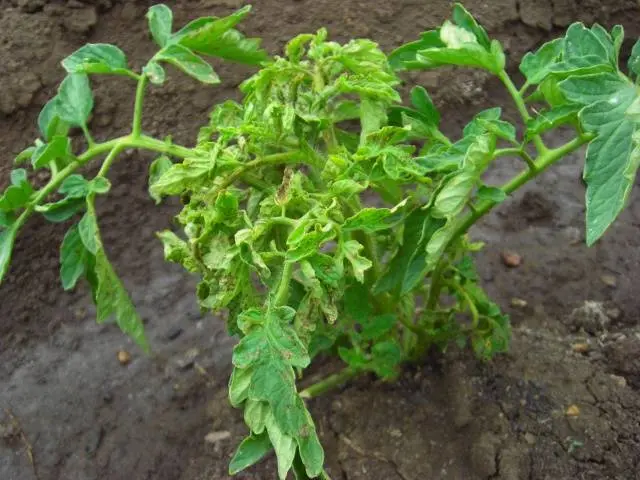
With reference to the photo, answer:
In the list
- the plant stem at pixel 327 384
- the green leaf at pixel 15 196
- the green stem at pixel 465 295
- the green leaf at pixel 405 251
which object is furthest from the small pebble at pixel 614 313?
the green leaf at pixel 15 196

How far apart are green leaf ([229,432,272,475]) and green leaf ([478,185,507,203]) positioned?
46 cm

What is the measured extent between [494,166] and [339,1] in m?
0.66

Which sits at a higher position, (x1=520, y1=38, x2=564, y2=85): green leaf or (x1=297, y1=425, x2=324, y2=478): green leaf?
(x1=520, y1=38, x2=564, y2=85): green leaf

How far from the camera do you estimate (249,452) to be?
0.93 meters

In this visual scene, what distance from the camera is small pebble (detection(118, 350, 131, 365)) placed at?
5.80 ft

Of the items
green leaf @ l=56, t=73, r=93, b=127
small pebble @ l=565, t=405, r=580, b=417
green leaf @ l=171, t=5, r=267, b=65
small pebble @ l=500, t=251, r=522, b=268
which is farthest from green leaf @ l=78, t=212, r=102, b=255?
small pebble @ l=500, t=251, r=522, b=268

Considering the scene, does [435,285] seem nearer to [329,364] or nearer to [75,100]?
[329,364]

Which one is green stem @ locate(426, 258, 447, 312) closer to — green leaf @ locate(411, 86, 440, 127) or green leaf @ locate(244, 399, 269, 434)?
green leaf @ locate(411, 86, 440, 127)

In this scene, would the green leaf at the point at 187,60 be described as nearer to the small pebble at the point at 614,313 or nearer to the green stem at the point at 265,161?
the green stem at the point at 265,161

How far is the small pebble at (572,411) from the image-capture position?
57.6 inches

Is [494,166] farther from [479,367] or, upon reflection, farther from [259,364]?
[259,364]

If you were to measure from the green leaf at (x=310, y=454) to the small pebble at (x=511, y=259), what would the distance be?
42.2 inches

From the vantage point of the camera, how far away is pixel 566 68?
1011mm

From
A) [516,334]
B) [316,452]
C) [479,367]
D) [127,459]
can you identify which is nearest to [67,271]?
[127,459]
